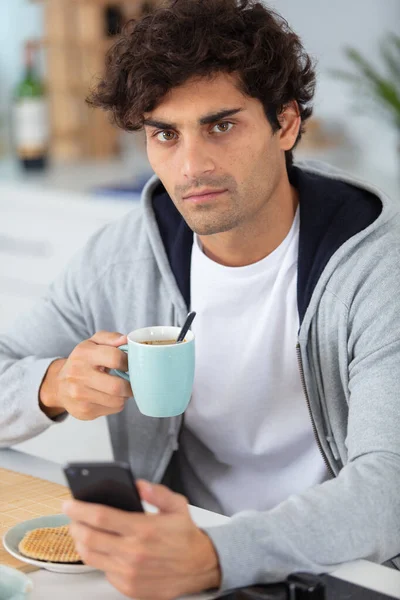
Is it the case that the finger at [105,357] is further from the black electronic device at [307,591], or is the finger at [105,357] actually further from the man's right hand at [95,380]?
the black electronic device at [307,591]

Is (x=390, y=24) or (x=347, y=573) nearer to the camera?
(x=347, y=573)

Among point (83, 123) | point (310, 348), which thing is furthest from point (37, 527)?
point (83, 123)

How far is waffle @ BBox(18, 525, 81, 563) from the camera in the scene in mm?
1004

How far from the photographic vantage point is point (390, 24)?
302 centimetres

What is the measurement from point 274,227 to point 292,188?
96 mm

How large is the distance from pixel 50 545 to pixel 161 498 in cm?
18

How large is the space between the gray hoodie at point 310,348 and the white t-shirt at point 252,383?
0.05 m

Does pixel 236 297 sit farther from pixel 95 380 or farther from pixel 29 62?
pixel 29 62

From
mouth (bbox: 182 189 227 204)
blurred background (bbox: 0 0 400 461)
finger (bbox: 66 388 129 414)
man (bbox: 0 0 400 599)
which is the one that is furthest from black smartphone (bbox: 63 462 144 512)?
blurred background (bbox: 0 0 400 461)

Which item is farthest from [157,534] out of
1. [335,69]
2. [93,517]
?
[335,69]

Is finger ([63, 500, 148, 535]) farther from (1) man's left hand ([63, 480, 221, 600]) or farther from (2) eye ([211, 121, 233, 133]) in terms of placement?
(2) eye ([211, 121, 233, 133])

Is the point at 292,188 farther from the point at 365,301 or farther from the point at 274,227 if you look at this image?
the point at 365,301

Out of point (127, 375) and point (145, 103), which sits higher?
point (145, 103)

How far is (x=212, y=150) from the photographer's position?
1.33 meters
